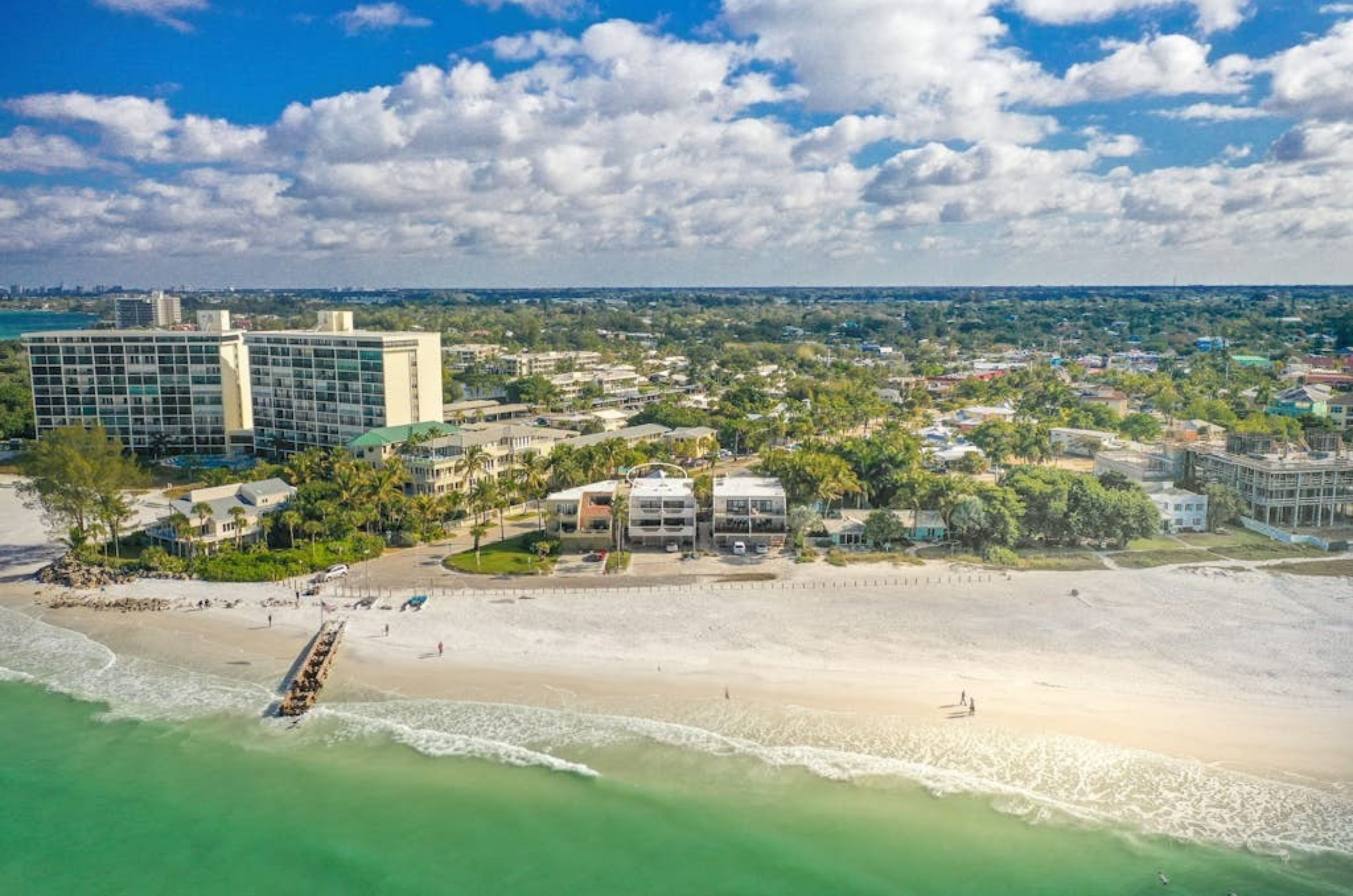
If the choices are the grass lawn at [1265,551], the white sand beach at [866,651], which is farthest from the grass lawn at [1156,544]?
the white sand beach at [866,651]

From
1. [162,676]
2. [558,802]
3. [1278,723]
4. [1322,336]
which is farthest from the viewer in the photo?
[1322,336]

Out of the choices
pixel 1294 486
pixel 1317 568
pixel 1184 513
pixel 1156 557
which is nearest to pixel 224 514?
pixel 1156 557

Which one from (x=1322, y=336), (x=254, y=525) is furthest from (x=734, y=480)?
(x=1322, y=336)

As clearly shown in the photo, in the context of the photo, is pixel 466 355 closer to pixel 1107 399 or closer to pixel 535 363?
pixel 535 363

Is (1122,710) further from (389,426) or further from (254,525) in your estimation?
(389,426)

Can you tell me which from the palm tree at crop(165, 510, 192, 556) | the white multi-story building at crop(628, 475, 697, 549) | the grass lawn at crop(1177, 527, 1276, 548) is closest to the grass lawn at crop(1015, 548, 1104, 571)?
the grass lawn at crop(1177, 527, 1276, 548)
